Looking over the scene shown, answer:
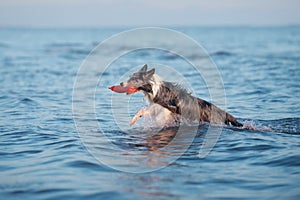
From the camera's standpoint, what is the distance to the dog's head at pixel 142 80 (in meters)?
9.70

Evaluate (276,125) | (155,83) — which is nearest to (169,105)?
(155,83)

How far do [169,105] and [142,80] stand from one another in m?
0.98

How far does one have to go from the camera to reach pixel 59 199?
608 centimetres

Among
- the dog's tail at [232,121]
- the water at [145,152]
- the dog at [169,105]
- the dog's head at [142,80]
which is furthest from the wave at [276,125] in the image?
the dog's head at [142,80]

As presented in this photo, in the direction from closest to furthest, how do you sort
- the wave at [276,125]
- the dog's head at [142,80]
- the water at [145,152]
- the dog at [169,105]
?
1. the water at [145,152]
2. the dog's head at [142,80]
3. the dog at [169,105]
4. the wave at [276,125]

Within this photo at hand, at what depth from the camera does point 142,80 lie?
32.0 ft

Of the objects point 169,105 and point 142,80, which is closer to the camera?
point 142,80

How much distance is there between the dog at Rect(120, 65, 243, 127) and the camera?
9820 mm

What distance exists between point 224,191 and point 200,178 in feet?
2.00

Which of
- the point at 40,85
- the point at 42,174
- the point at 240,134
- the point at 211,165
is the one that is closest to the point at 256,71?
the point at 40,85

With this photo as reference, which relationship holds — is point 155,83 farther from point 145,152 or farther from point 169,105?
point 145,152

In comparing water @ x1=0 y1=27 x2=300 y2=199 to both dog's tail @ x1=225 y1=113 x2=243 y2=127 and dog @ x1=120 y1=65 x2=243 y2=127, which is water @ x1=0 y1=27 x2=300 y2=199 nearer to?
dog's tail @ x1=225 y1=113 x2=243 y2=127

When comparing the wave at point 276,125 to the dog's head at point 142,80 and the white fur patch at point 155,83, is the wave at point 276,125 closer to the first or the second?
the white fur patch at point 155,83

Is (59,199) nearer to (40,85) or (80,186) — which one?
(80,186)
